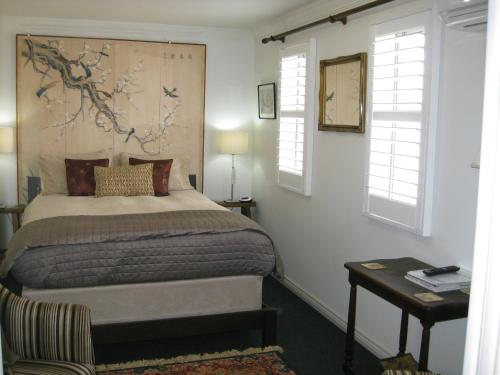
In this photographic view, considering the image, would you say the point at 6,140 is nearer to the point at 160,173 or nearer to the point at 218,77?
the point at 160,173

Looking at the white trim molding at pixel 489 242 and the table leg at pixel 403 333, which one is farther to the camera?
the table leg at pixel 403 333

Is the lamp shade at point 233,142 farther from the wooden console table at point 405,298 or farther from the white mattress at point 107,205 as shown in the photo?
the wooden console table at point 405,298

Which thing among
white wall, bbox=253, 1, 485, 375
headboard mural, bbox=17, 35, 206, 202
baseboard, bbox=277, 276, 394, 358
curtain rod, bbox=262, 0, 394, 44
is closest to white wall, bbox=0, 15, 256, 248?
headboard mural, bbox=17, 35, 206, 202

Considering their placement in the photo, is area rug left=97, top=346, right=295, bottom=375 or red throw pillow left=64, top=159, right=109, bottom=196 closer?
area rug left=97, top=346, right=295, bottom=375

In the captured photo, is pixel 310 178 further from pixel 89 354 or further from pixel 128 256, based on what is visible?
pixel 89 354

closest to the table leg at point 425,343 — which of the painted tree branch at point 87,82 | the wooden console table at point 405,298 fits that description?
the wooden console table at point 405,298

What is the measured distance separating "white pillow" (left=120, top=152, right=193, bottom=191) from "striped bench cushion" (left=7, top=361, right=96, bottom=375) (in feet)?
10.2

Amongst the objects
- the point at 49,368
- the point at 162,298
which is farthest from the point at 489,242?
the point at 162,298

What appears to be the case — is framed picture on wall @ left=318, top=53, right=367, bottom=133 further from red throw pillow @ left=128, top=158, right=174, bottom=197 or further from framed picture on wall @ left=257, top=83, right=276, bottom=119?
red throw pillow @ left=128, top=158, right=174, bottom=197

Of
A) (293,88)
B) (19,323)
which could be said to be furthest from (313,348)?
(293,88)

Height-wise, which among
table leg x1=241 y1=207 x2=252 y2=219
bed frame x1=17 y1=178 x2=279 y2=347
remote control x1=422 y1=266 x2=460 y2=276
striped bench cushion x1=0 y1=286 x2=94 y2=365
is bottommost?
bed frame x1=17 y1=178 x2=279 y2=347

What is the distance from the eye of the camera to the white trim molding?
0.90 metres

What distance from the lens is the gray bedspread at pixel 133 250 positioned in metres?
3.30

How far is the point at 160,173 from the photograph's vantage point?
17.3ft
